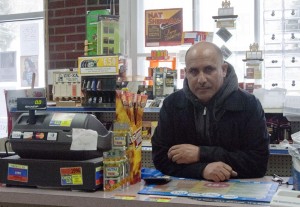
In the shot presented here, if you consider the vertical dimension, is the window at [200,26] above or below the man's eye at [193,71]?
above

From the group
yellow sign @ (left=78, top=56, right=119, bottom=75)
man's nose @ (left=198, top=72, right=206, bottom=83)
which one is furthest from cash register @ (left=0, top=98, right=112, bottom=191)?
yellow sign @ (left=78, top=56, right=119, bottom=75)

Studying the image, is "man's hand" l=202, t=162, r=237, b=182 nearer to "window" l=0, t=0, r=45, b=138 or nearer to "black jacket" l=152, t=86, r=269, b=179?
"black jacket" l=152, t=86, r=269, b=179

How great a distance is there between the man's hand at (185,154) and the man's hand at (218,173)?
213mm

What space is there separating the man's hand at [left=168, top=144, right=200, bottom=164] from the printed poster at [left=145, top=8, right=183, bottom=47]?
260cm

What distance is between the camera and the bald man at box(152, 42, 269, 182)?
6.94 feet

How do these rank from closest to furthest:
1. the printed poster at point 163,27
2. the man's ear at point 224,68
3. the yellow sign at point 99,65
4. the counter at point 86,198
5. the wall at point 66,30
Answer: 1. the counter at point 86,198
2. the man's ear at point 224,68
3. the yellow sign at point 99,65
4. the printed poster at point 163,27
5. the wall at point 66,30

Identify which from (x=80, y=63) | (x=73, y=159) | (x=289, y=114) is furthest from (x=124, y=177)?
(x=80, y=63)

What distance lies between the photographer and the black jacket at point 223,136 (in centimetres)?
208

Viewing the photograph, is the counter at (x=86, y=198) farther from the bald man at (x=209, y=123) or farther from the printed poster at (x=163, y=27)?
the printed poster at (x=163, y=27)

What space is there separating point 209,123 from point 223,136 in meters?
0.10

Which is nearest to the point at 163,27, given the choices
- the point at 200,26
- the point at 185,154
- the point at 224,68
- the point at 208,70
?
the point at 200,26

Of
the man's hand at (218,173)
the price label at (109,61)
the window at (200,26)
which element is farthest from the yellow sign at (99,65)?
the man's hand at (218,173)

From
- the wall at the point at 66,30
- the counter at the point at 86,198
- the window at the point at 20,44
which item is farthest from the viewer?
the window at the point at 20,44

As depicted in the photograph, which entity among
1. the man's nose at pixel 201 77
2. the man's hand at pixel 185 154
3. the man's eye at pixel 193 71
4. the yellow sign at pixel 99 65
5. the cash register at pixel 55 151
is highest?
the yellow sign at pixel 99 65
